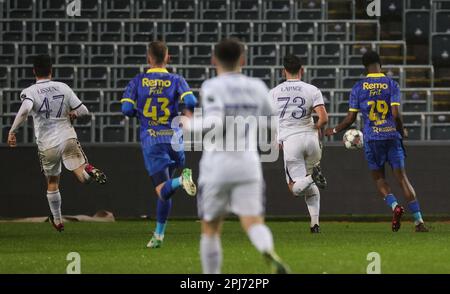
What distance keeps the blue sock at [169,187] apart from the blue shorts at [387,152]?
3.81m

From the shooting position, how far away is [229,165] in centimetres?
844

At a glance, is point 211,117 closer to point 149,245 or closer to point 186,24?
point 149,245

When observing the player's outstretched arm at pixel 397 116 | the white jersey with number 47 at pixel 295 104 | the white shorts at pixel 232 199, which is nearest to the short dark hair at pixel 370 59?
the player's outstretched arm at pixel 397 116

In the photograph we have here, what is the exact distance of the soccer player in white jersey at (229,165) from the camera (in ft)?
27.5

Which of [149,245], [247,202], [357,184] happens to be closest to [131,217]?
[357,184]

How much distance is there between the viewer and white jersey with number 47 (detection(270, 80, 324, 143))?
14.8 m

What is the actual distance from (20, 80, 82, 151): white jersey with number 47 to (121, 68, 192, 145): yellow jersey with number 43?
2909 millimetres

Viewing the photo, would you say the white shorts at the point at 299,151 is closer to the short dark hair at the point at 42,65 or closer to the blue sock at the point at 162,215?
the blue sock at the point at 162,215

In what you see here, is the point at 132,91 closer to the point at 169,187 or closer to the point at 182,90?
the point at 182,90

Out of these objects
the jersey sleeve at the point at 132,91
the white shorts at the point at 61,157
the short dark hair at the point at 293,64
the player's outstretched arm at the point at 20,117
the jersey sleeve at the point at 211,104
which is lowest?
the white shorts at the point at 61,157

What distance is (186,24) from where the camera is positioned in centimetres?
2394

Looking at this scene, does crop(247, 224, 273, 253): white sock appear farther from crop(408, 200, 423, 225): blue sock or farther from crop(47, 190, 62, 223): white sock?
crop(47, 190, 62, 223): white sock

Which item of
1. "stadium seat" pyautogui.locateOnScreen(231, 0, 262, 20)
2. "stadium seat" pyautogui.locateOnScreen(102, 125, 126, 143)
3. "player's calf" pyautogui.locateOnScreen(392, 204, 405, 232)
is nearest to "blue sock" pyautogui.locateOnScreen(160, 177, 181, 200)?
"player's calf" pyautogui.locateOnScreen(392, 204, 405, 232)

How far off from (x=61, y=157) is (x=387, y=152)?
4.46 meters
